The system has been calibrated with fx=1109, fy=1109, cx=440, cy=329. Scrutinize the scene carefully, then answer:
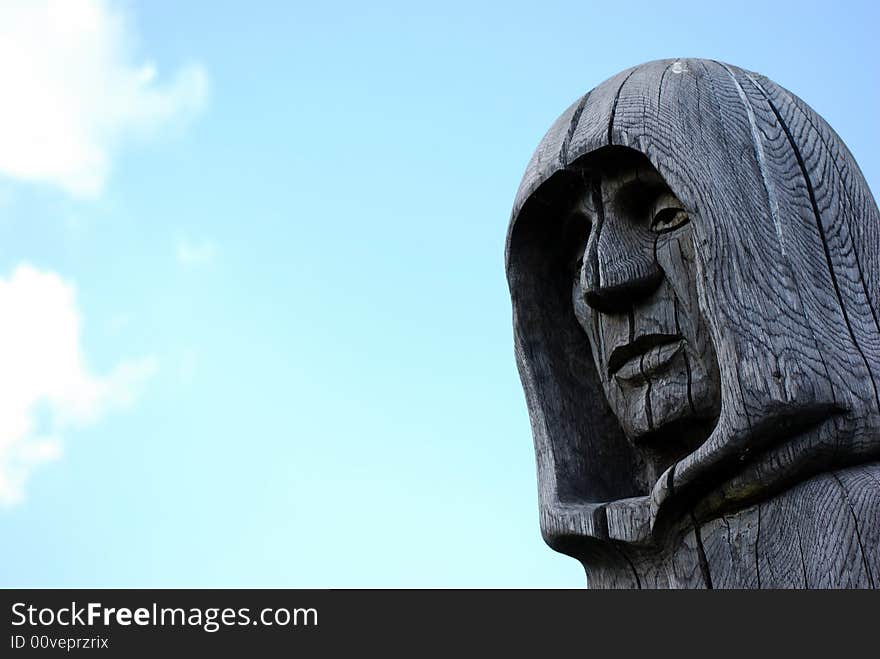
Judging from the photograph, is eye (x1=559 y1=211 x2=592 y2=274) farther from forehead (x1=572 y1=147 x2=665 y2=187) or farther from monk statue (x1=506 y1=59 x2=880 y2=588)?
forehead (x1=572 y1=147 x2=665 y2=187)

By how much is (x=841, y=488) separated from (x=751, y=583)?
0.39 meters

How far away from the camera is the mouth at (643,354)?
3.70 meters

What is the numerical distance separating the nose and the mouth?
0.46 feet

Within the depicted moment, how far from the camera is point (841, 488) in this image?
3.18 m

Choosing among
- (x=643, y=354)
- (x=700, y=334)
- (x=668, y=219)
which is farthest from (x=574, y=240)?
(x=700, y=334)

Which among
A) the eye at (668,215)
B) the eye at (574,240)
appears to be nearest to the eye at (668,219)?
the eye at (668,215)

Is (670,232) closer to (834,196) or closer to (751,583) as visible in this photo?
(834,196)

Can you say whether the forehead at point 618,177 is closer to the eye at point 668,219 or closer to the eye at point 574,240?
the eye at point 668,219

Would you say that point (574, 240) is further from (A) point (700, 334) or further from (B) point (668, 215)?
(A) point (700, 334)
